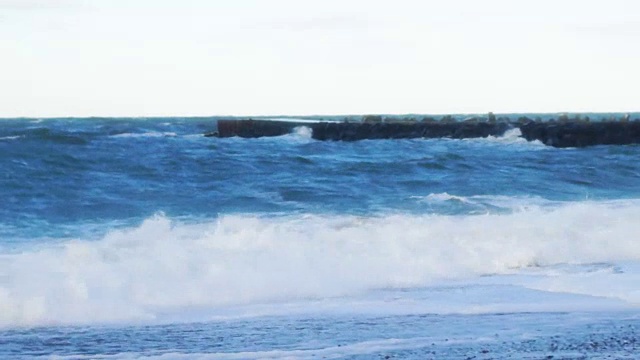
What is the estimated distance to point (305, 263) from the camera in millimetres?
14031

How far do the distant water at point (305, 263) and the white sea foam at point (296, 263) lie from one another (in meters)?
0.04

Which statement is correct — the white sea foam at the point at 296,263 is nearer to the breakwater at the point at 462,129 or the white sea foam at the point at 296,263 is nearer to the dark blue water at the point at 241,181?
the dark blue water at the point at 241,181

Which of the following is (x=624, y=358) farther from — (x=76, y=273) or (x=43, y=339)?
(x=76, y=273)

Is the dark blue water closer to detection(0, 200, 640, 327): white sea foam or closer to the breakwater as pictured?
detection(0, 200, 640, 327): white sea foam

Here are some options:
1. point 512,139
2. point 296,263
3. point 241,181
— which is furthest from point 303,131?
point 296,263

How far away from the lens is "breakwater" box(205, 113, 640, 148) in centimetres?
5019

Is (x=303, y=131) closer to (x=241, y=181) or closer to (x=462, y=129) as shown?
(x=462, y=129)

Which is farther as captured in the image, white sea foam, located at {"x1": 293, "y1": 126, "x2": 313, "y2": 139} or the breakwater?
white sea foam, located at {"x1": 293, "y1": 126, "x2": 313, "y2": 139}

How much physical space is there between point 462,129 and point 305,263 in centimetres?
4040

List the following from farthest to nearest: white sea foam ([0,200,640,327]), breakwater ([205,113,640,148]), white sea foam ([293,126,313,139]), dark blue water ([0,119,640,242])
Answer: white sea foam ([293,126,313,139]) → breakwater ([205,113,640,148]) → dark blue water ([0,119,640,242]) → white sea foam ([0,200,640,327])

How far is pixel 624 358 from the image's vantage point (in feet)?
26.9

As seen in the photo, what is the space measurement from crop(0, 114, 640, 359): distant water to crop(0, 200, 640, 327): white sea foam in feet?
0.12

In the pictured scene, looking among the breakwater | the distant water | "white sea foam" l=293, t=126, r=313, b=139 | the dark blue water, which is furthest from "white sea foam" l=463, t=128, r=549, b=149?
the distant water

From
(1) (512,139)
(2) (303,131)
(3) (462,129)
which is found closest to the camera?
(1) (512,139)
